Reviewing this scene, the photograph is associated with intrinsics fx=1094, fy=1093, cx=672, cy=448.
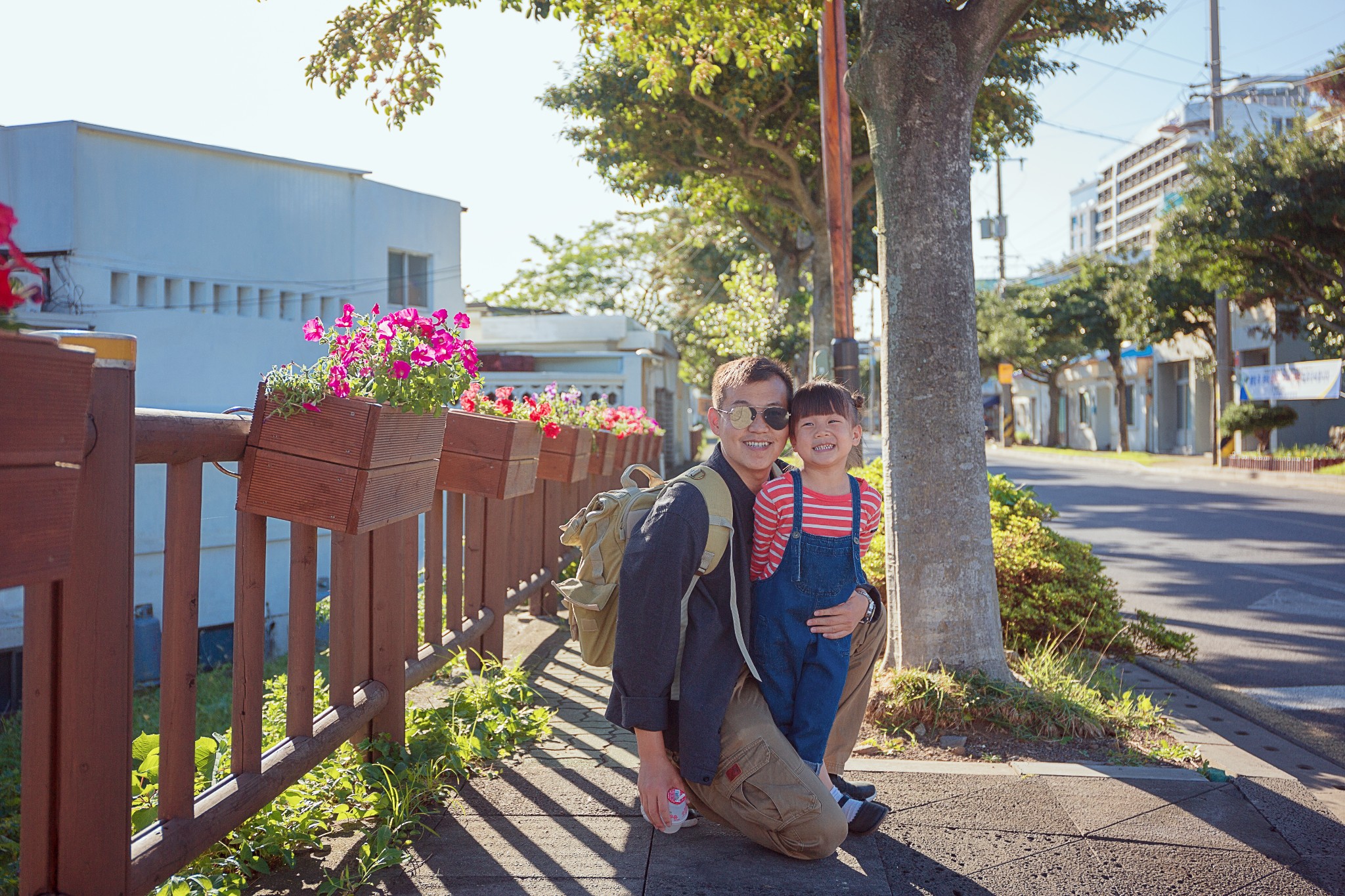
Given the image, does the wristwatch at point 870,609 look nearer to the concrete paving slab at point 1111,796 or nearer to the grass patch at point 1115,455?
the concrete paving slab at point 1111,796

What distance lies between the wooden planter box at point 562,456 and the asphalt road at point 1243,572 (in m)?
3.93

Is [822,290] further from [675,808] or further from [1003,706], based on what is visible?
[675,808]

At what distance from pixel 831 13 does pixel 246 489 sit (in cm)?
771

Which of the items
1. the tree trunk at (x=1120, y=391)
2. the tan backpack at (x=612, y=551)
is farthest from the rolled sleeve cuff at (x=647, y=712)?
the tree trunk at (x=1120, y=391)

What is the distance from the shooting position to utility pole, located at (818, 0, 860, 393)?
29.0 feet

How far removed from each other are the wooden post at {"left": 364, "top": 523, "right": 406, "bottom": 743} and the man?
3.46ft

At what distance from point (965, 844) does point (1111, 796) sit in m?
0.69

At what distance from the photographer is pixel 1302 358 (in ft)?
96.6

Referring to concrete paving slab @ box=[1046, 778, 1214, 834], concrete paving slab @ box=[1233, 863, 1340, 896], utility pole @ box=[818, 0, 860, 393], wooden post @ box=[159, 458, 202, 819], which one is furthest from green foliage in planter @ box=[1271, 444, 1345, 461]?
wooden post @ box=[159, 458, 202, 819]

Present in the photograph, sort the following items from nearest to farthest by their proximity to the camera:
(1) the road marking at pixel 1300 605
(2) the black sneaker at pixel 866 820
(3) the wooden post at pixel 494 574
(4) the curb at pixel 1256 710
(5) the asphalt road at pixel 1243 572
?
(2) the black sneaker at pixel 866 820, (4) the curb at pixel 1256 710, (3) the wooden post at pixel 494 574, (5) the asphalt road at pixel 1243 572, (1) the road marking at pixel 1300 605

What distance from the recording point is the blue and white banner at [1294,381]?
2291cm

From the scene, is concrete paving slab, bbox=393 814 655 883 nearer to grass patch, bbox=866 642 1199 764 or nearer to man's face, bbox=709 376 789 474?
man's face, bbox=709 376 789 474

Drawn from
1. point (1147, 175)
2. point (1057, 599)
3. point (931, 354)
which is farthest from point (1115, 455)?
point (1147, 175)

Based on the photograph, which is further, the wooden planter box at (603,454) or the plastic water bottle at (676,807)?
the wooden planter box at (603,454)
